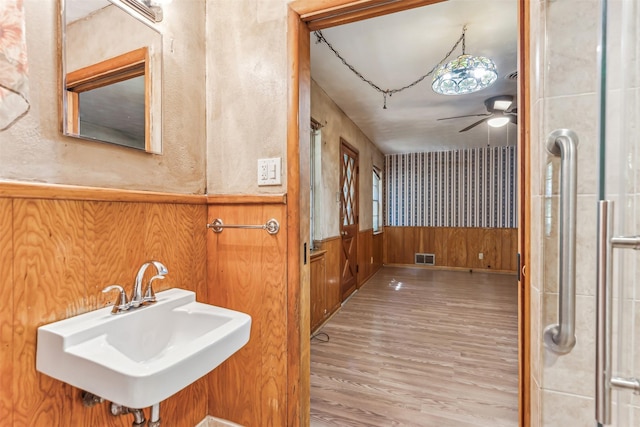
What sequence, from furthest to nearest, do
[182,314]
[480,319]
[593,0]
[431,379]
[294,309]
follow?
[480,319] < [431,379] < [294,309] < [182,314] < [593,0]

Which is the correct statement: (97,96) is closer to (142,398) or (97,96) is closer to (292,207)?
(292,207)

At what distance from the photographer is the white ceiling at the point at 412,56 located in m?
2.12

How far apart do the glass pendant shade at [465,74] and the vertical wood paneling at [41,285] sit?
2676 millimetres

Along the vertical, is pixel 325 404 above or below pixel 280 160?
below

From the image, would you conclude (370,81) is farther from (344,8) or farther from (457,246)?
(457,246)

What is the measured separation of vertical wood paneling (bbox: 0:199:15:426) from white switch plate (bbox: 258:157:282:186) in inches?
33.4

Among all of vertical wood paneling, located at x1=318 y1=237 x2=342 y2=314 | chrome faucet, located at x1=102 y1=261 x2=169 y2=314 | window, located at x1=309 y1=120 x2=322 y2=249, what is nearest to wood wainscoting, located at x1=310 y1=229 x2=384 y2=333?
vertical wood paneling, located at x1=318 y1=237 x2=342 y2=314

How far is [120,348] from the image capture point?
0.98 m

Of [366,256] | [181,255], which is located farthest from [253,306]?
[366,256]

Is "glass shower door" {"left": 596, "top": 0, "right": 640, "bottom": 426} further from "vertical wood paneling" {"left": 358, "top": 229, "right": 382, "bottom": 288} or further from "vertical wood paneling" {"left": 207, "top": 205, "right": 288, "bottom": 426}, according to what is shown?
"vertical wood paneling" {"left": 358, "top": 229, "right": 382, "bottom": 288}

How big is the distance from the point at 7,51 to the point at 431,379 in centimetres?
267

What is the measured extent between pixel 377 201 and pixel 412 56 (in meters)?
4.03

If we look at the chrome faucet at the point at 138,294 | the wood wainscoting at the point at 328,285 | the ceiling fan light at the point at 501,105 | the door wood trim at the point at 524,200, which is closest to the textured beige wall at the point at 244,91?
the chrome faucet at the point at 138,294

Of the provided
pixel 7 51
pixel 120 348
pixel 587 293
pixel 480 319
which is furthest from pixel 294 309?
pixel 480 319
